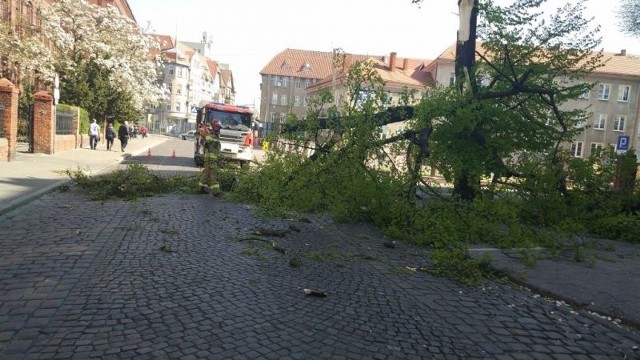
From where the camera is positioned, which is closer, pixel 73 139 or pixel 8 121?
pixel 8 121

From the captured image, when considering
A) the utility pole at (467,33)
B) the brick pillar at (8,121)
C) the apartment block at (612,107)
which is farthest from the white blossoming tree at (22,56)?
the apartment block at (612,107)

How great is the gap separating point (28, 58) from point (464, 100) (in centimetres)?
2996

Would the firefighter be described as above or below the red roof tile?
below

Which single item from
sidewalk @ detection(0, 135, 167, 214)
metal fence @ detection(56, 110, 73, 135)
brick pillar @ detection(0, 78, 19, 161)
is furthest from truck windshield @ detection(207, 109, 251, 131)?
metal fence @ detection(56, 110, 73, 135)

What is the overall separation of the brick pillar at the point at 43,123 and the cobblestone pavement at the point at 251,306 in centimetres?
1635

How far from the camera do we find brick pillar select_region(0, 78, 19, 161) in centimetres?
1780

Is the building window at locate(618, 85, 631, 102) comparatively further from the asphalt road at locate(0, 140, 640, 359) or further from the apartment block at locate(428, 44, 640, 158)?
the asphalt road at locate(0, 140, 640, 359)

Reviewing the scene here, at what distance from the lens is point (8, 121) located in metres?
18.5

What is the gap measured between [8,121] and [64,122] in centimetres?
877

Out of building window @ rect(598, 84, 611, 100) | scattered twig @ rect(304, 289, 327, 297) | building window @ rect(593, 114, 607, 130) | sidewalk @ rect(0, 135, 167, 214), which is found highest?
building window @ rect(598, 84, 611, 100)

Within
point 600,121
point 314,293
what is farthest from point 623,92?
point 314,293

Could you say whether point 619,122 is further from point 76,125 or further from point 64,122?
point 64,122

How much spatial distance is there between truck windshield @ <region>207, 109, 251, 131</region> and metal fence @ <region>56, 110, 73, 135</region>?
334 inches

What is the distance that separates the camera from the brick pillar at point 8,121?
1780 cm
